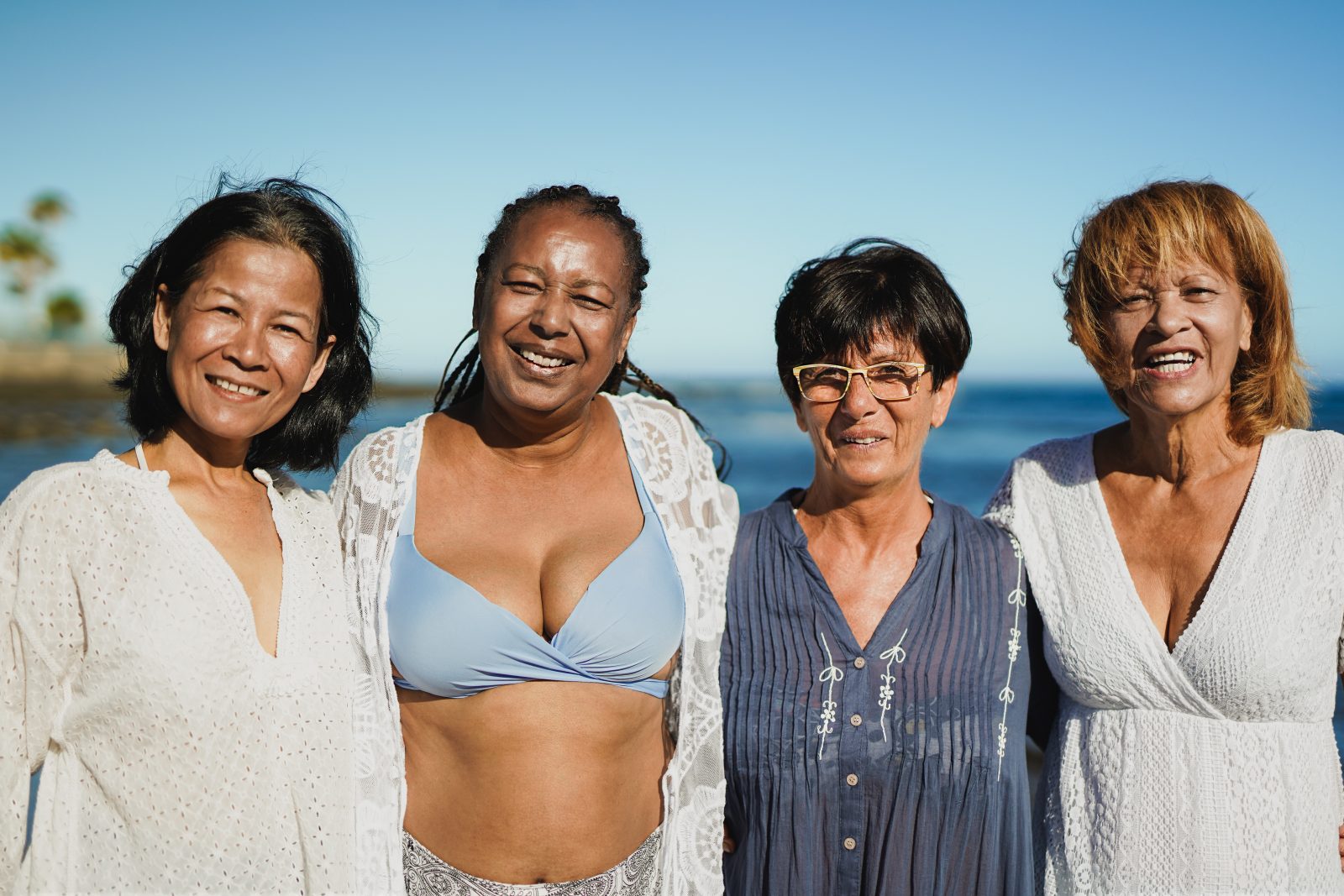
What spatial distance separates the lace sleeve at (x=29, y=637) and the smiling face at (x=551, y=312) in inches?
43.5

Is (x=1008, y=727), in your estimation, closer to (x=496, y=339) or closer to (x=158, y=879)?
(x=496, y=339)

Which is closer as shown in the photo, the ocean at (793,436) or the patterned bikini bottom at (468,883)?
the patterned bikini bottom at (468,883)

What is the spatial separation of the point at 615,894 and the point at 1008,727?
116 cm

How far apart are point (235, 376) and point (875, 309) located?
65.7 inches

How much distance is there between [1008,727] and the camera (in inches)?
115

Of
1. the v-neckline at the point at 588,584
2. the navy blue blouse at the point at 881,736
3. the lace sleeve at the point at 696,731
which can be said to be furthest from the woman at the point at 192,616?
the navy blue blouse at the point at 881,736

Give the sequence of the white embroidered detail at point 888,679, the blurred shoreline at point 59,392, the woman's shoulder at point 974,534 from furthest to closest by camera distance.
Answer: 1. the blurred shoreline at point 59,392
2. the woman's shoulder at point 974,534
3. the white embroidered detail at point 888,679

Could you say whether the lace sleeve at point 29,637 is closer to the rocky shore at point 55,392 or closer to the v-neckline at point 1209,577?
the v-neckline at point 1209,577

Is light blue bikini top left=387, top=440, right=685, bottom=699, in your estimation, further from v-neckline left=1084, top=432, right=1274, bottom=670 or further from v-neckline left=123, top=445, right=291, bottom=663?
v-neckline left=1084, top=432, right=1274, bottom=670

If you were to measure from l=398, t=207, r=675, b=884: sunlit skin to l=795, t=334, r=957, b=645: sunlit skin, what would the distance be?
56 centimetres

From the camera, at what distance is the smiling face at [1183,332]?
293 centimetres

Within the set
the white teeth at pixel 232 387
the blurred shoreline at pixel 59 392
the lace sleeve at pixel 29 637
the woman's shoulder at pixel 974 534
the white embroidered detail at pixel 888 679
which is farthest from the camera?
the blurred shoreline at pixel 59 392

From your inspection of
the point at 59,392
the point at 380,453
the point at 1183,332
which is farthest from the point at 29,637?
the point at 59,392

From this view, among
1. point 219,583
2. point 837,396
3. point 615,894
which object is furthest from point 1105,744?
point 219,583
